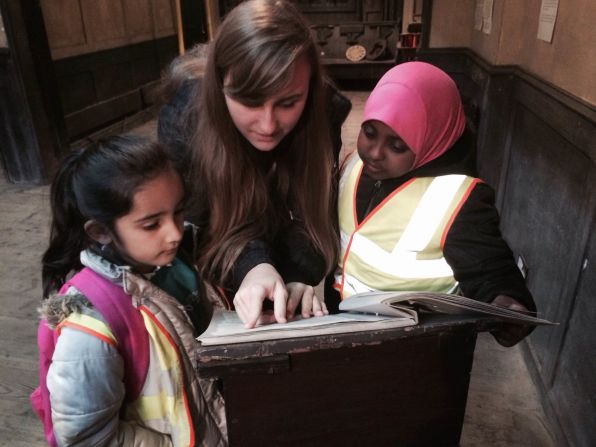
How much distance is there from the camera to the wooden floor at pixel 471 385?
1722 millimetres

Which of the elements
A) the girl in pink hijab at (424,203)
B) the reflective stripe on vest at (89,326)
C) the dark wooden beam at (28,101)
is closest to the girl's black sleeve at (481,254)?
the girl in pink hijab at (424,203)

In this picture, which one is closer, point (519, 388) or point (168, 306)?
point (168, 306)

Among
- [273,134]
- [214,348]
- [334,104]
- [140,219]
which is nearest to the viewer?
[214,348]

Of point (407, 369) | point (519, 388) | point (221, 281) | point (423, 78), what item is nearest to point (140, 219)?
point (221, 281)

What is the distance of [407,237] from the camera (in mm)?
1088

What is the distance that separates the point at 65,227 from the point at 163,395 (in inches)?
15.1

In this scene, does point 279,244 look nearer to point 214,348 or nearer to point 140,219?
point 140,219

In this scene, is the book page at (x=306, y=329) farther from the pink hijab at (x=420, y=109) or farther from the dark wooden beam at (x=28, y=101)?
the dark wooden beam at (x=28, y=101)

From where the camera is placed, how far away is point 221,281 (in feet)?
3.80

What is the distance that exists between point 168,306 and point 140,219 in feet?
0.58

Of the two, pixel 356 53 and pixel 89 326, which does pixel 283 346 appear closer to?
pixel 89 326

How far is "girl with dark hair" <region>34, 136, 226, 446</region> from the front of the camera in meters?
0.85

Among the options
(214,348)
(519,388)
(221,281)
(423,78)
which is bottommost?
(519,388)

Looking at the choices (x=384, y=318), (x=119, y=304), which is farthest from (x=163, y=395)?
(x=384, y=318)
